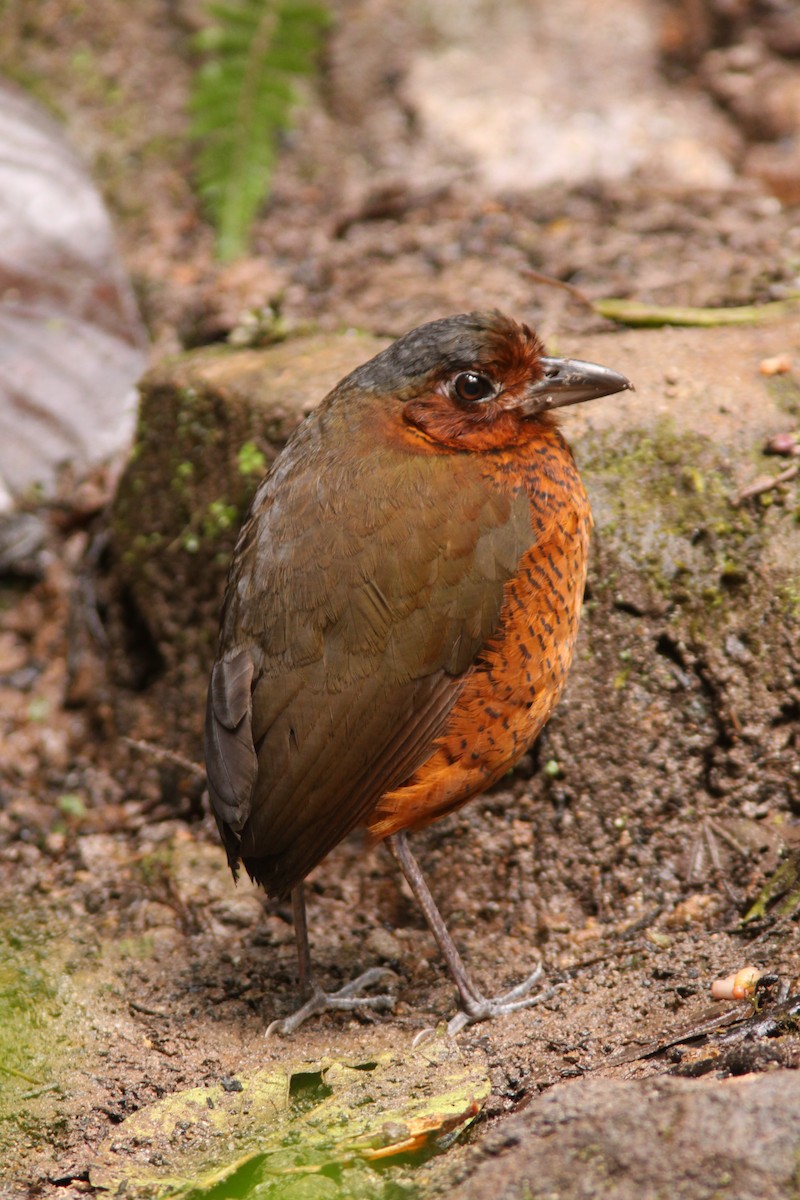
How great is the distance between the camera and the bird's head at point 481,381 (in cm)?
336

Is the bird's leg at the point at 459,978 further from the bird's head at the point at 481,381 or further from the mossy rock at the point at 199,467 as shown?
the mossy rock at the point at 199,467

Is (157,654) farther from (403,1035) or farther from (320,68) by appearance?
(320,68)

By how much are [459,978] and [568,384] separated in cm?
162

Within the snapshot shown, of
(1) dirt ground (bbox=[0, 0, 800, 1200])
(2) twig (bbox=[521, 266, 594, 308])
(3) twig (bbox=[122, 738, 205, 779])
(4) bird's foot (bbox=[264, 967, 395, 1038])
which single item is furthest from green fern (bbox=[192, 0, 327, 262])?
(4) bird's foot (bbox=[264, 967, 395, 1038])

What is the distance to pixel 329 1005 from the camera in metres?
3.43

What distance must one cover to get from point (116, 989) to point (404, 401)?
1.82 meters

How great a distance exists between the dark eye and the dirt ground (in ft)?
2.68

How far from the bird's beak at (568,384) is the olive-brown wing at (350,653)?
0.29m

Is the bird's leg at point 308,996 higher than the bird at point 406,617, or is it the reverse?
the bird at point 406,617

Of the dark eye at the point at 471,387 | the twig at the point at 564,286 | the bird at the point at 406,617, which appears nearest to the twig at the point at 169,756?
the bird at the point at 406,617

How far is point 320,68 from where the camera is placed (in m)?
6.39

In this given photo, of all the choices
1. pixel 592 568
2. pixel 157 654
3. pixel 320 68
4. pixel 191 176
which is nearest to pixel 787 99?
pixel 320 68

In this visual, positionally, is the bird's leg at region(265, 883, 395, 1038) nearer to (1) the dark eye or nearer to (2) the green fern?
(1) the dark eye

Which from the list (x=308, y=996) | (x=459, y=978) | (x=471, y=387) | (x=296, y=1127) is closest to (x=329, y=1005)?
(x=308, y=996)
